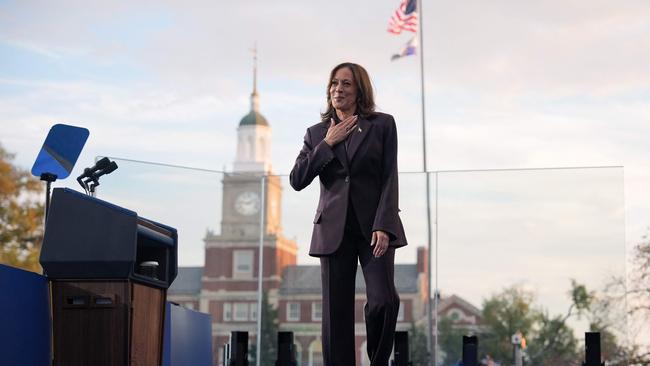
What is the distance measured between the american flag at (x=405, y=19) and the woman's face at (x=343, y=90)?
2122 cm

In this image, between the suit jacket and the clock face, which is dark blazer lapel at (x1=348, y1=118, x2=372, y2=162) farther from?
the clock face

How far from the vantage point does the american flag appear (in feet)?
84.3

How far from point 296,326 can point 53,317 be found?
5.61m

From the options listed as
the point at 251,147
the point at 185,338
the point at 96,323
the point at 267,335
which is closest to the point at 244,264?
the point at 267,335

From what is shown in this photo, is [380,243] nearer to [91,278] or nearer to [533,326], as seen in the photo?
[91,278]

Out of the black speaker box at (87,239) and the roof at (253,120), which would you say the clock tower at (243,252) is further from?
the roof at (253,120)

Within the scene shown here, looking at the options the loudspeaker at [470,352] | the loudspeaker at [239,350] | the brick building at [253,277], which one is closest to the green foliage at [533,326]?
the brick building at [253,277]

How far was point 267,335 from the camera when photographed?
902 centimetres

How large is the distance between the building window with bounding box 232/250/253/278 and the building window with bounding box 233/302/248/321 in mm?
263

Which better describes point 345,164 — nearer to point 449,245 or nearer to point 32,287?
point 32,287

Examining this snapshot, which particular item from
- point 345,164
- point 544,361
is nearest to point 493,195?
point 544,361

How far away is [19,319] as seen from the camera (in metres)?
3.61

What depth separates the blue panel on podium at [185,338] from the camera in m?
5.12

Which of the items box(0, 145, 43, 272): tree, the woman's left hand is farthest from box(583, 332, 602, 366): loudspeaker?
box(0, 145, 43, 272): tree
